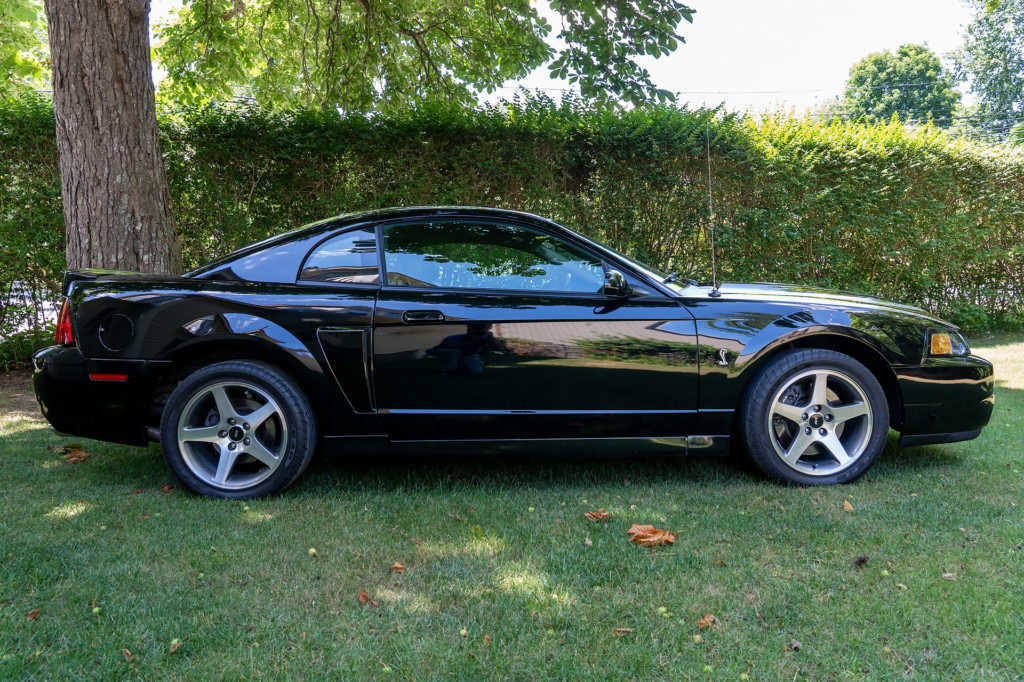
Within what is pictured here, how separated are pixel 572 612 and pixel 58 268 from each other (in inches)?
257

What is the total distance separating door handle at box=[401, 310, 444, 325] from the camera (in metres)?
3.43

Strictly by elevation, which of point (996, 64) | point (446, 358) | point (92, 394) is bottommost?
point (92, 394)

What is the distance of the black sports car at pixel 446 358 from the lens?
3447 mm

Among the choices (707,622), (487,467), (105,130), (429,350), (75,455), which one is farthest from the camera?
(105,130)

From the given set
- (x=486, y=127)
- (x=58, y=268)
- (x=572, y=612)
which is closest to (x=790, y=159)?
(x=486, y=127)

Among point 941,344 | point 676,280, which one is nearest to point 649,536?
point 676,280

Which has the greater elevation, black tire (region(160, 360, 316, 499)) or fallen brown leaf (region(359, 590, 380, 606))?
black tire (region(160, 360, 316, 499))

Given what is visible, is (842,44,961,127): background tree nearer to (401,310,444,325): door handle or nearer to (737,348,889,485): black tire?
(737,348,889,485): black tire

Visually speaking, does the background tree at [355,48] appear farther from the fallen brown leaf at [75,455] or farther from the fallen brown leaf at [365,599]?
the fallen brown leaf at [365,599]

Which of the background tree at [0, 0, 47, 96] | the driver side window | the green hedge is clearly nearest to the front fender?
the driver side window

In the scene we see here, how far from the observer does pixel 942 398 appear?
12.1ft

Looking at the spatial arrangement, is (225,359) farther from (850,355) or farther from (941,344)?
(941,344)

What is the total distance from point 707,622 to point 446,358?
1733 millimetres

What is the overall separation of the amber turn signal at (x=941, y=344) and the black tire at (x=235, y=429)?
3.32 meters
